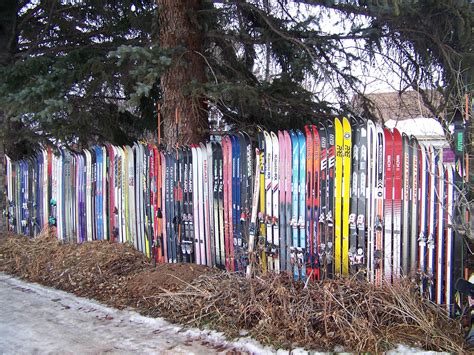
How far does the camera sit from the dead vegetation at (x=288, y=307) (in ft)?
12.8

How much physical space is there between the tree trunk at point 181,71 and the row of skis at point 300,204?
0.42m

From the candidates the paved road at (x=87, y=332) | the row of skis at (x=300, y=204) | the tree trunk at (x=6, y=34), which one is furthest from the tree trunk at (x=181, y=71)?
the tree trunk at (x=6, y=34)

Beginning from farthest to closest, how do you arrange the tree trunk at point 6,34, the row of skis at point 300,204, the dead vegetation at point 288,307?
the tree trunk at point 6,34, the row of skis at point 300,204, the dead vegetation at point 288,307

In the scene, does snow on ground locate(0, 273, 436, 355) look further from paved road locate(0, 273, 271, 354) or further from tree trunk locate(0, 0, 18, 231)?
tree trunk locate(0, 0, 18, 231)

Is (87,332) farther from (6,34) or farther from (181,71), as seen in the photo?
(6,34)

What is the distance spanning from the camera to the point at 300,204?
5.22 metres

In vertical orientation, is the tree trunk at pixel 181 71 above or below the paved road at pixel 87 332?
above

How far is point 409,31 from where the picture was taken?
6035mm

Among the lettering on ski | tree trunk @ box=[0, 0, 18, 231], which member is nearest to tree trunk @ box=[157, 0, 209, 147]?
the lettering on ski

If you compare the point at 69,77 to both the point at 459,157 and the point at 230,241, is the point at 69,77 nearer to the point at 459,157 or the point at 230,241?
the point at 230,241

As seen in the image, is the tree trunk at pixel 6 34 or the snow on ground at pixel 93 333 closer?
the snow on ground at pixel 93 333

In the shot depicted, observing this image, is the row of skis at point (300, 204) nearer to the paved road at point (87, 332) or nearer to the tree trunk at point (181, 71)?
the tree trunk at point (181, 71)

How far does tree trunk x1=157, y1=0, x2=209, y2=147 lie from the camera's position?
21.5ft

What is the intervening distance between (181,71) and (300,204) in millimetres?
2779
